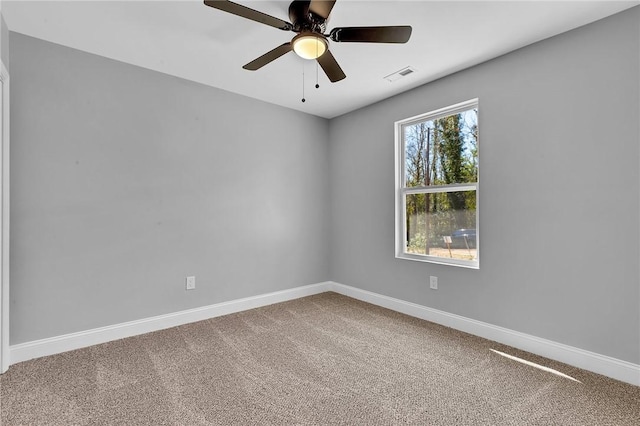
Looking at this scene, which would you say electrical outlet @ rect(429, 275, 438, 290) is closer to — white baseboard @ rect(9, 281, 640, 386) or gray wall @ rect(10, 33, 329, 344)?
→ white baseboard @ rect(9, 281, 640, 386)

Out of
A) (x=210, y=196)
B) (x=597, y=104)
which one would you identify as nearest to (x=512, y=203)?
(x=597, y=104)

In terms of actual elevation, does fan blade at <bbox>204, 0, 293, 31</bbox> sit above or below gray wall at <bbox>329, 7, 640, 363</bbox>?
above

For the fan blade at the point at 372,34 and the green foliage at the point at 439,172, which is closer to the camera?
the fan blade at the point at 372,34

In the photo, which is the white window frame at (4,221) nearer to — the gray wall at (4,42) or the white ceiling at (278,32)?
the gray wall at (4,42)

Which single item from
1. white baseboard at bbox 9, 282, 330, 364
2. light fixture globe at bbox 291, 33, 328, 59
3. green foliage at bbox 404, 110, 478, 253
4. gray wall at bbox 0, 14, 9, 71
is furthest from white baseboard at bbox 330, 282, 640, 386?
gray wall at bbox 0, 14, 9, 71

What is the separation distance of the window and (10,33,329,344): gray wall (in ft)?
4.70

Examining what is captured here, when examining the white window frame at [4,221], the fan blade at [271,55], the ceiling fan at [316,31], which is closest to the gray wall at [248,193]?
the white window frame at [4,221]

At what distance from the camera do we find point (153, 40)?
2438 millimetres

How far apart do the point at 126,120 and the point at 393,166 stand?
9.12 ft

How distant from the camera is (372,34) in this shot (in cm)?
184

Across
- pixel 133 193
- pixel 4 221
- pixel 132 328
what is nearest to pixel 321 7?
pixel 133 193

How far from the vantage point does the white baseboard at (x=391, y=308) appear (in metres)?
2.15

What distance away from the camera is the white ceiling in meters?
2.05

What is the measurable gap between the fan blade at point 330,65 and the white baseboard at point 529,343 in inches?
96.6
